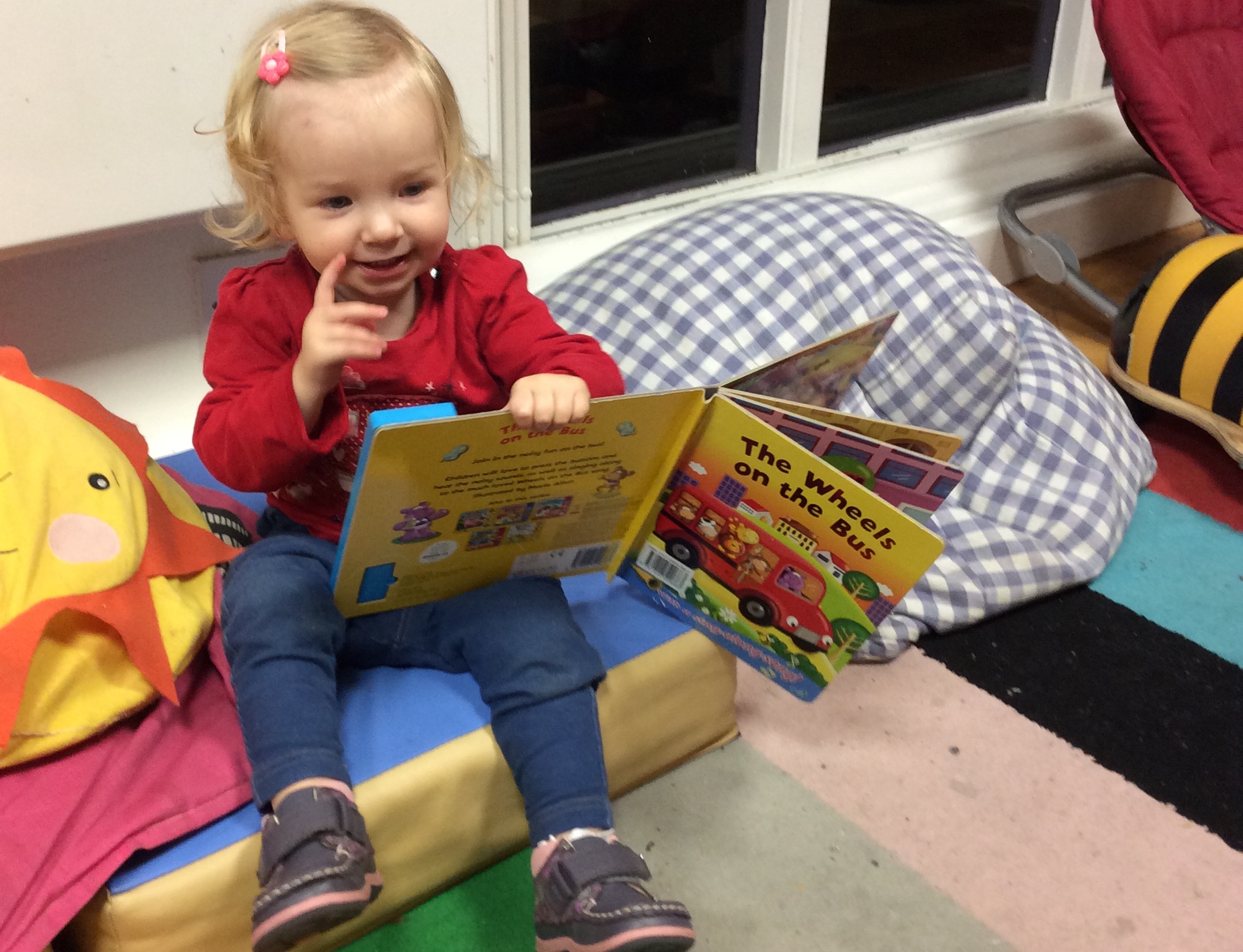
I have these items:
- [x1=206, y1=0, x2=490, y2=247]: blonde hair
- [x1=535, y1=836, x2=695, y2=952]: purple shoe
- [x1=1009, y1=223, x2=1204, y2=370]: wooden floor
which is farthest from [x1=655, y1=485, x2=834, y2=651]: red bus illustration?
[x1=1009, y1=223, x2=1204, y2=370]: wooden floor

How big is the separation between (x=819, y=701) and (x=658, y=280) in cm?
53

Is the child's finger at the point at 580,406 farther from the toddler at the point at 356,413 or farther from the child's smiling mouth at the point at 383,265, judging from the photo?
the child's smiling mouth at the point at 383,265

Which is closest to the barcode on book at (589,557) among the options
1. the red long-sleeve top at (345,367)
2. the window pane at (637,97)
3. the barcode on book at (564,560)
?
the barcode on book at (564,560)

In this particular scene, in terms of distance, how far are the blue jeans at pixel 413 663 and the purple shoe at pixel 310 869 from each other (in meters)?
0.03

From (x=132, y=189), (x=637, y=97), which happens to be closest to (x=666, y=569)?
(x=132, y=189)

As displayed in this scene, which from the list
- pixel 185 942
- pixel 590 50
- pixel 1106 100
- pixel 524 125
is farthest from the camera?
pixel 1106 100

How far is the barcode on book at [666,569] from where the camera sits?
3.09ft

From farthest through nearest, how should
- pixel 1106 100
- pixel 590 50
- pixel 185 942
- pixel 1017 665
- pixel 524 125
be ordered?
pixel 1106 100, pixel 590 50, pixel 524 125, pixel 1017 665, pixel 185 942

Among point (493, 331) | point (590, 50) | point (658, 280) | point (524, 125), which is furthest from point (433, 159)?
point (590, 50)

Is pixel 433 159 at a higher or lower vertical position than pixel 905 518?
higher

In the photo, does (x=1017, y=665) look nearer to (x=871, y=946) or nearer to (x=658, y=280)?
(x=871, y=946)

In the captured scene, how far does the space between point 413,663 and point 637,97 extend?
46.1 inches

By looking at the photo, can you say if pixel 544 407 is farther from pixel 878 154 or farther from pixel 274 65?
pixel 878 154

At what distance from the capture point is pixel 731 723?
1.05 m
